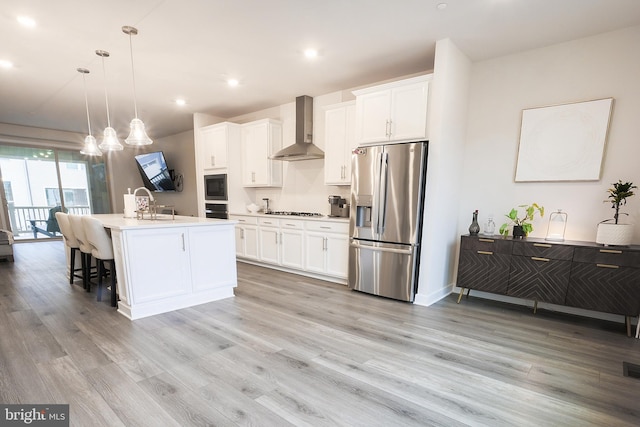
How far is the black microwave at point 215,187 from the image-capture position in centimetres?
511

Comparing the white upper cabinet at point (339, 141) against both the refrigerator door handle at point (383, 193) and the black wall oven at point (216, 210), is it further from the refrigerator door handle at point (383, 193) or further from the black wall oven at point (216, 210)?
the black wall oven at point (216, 210)

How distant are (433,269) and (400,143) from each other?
1462 mm

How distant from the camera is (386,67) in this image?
11.3ft

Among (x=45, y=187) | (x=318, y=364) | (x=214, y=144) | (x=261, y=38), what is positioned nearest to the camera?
(x=318, y=364)

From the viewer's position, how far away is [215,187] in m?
5.28

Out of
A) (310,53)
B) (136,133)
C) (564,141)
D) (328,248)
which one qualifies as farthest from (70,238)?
(564,141)

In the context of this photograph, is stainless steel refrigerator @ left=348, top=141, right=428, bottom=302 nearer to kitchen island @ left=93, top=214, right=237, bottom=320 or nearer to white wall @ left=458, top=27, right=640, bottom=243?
white wall @ left=458, top=27, right=640, bottom=243

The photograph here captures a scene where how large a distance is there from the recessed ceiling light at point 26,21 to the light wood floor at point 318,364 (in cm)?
271

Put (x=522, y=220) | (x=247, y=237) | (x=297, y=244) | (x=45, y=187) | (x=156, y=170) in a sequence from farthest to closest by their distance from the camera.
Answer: (x=156, y=170), (x=45, y=187), (x=247, y=237), (x=297, y=244), (x=522, y=220)

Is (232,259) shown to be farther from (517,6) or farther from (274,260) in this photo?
(517,6)

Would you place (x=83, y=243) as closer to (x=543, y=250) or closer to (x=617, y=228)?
(x=543, y=250)

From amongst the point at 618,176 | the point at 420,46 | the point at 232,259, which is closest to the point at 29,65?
the point at 232,259

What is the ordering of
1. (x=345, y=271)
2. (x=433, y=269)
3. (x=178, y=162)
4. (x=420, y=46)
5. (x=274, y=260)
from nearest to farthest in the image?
(x=420, y=46) → (x=433, y=269) → (x=345, y=271) → (x=274, y=260) → (x=178, y=162)

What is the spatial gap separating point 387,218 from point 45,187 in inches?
340
